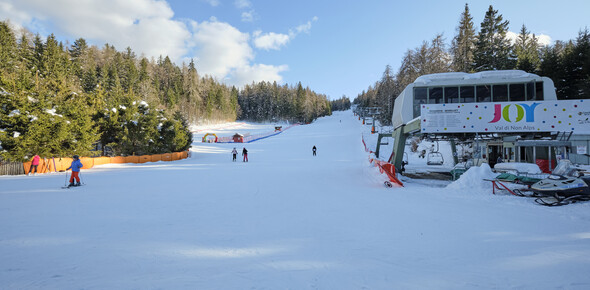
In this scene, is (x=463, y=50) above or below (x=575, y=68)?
above

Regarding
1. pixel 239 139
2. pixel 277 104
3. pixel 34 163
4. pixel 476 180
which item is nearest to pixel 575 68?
pixel 476 180

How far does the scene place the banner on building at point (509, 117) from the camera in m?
10.3

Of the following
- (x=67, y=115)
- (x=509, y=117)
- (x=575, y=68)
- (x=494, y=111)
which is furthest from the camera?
(x=575, y=68)

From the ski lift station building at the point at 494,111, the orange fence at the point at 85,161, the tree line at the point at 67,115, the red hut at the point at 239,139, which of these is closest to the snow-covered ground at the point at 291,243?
the ski lift station building at the point at 494,111

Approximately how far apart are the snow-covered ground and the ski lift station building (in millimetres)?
4258

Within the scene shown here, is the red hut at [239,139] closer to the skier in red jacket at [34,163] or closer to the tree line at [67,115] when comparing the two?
the tree line at [67,115]

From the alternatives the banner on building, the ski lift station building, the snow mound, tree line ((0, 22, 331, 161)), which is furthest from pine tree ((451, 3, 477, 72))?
tree line ((0, 22, 331, 161))

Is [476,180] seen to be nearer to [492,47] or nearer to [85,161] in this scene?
[85,161]

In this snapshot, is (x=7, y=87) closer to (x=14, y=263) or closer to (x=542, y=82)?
(x=14, y=263)

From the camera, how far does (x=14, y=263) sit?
146 inches

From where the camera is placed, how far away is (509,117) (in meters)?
10.8

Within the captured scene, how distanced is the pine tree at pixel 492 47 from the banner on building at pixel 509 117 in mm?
24068

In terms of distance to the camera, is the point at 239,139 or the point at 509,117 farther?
the point at 239,139

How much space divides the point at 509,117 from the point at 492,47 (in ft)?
99.5
